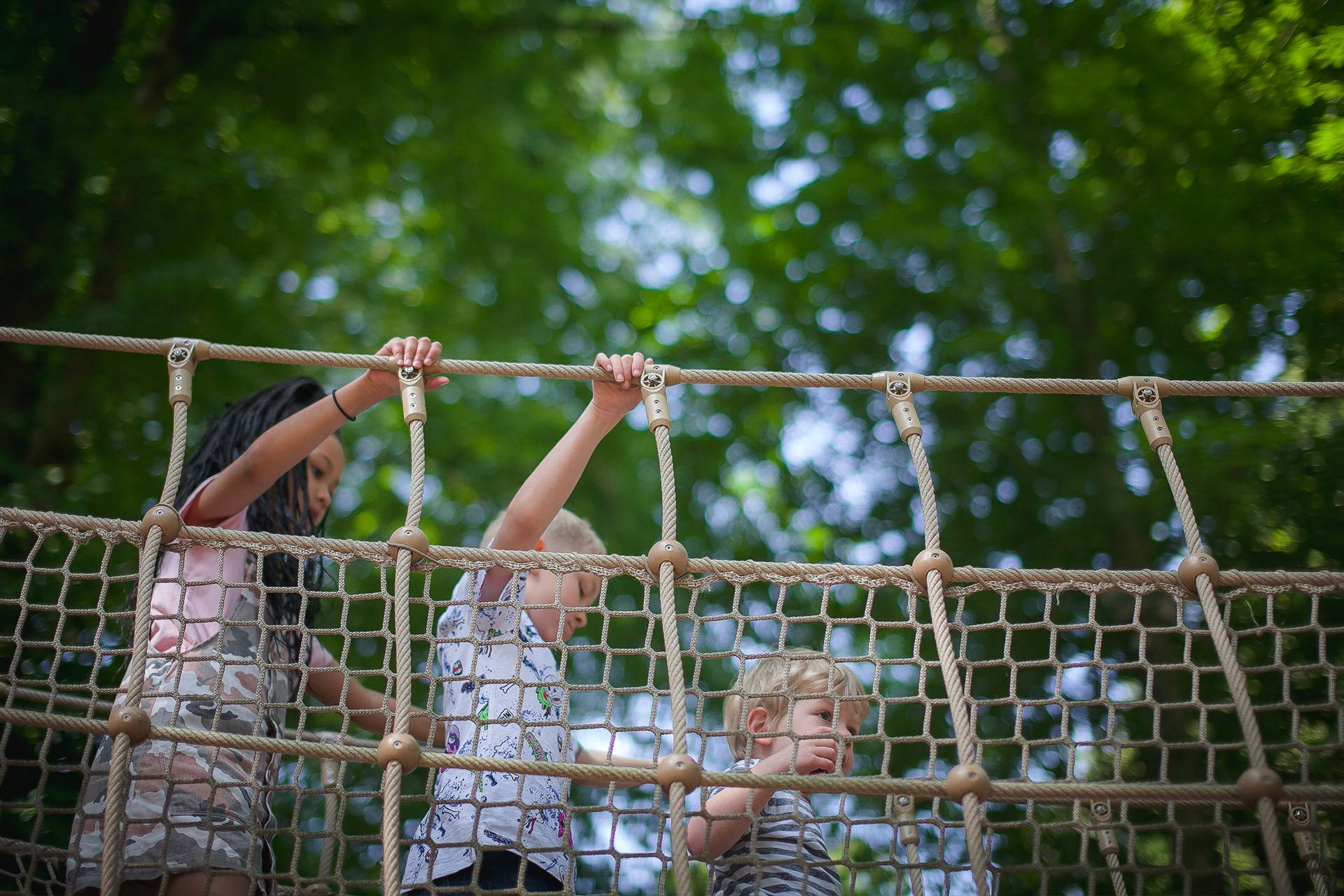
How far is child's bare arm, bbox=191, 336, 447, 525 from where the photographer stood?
175 centimetres

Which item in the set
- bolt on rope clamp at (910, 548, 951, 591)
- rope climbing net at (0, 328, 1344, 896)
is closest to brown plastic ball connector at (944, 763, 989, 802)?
rope climbing net at (0, 328, 1344, 896)

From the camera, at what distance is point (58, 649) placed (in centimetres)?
162

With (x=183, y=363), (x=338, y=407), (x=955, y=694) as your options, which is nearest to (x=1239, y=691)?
(x=955, y=694)

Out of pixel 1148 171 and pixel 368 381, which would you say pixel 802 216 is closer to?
pixel 1148 171

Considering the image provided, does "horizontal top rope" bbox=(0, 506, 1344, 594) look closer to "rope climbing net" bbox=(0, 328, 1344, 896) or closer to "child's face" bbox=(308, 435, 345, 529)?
"rope climbing net" bbox=(0, 328, 1344, 896)

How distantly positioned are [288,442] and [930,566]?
3.43 ft

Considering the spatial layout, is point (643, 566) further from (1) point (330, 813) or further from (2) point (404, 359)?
(1) point (330, 813)

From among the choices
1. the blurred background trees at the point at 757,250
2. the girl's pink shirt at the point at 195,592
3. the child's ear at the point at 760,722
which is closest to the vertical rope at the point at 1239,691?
the child's ear at the point at 760,722

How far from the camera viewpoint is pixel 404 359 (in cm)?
181

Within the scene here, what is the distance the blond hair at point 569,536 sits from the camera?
6.73 ft

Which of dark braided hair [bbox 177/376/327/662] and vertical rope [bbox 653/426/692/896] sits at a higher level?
dark braided hair [bbox 177/376/327/662]

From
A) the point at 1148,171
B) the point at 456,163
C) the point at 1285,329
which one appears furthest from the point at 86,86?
the point at 1285,329

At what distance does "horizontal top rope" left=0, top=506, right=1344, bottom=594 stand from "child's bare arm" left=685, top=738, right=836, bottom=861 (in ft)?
0.87

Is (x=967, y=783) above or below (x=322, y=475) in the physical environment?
below
